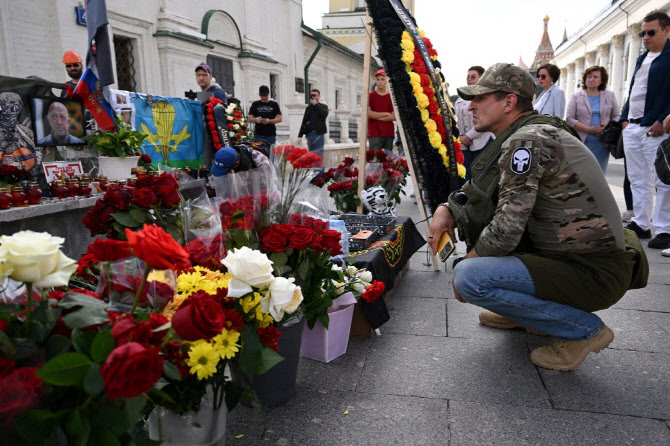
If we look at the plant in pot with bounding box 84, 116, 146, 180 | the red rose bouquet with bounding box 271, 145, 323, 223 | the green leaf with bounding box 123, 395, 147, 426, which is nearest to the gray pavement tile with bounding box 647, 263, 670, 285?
the red rose bouquet with bounding box 271, 145, 323, 223

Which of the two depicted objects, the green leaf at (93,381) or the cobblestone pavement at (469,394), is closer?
the green leaf at (93,381)

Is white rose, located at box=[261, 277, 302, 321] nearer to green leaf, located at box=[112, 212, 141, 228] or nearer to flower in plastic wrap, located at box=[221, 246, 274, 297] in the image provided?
flower in plastic wrap, located at box=[221, 246, 274, 297]

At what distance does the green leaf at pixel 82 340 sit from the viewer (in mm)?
1075

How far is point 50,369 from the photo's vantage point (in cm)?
97

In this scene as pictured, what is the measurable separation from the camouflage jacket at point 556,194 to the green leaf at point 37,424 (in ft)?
6.71

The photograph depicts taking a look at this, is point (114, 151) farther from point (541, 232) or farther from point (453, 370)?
point (541, 232)

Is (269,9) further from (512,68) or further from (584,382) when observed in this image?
(584,382)

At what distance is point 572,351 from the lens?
8.52ft

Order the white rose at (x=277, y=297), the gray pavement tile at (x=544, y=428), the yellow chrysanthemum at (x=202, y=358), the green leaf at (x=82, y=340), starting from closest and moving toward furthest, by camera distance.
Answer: the green leaf at (x=82, y=340), the yellow chrysanthemum at (x=202, y=358), the white rose at (x=277, y=297), the gray pavement tile at (x=544, y=428)

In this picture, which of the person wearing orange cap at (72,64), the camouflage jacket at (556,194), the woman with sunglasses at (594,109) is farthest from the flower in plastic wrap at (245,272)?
the woman with sunglasses at (594,109)

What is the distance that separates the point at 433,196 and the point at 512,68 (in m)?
1.62

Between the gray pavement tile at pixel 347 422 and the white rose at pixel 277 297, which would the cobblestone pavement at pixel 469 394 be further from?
the white rose at pixel 277 297

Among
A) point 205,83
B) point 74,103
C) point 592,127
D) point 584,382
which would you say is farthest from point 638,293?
point 205,83

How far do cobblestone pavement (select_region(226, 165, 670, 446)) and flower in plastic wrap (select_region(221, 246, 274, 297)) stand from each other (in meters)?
0.82
